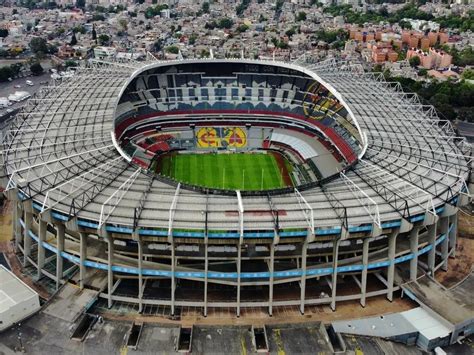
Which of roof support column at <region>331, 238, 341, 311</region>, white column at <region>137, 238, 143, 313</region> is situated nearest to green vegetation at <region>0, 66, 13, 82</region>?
white column at <region>137, 238, 143, 313</region>

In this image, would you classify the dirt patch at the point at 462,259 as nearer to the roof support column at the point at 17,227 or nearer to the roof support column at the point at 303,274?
the roof support column at the point at 303,274

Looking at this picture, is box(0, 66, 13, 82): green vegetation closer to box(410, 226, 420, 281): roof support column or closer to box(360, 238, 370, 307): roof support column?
box(360, 238, 370, 307): roof support column

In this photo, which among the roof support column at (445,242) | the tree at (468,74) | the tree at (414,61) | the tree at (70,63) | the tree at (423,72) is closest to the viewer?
the roof support column at (445,242)

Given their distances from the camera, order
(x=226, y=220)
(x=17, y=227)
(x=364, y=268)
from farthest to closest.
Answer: (x=17, y=227), (x=364, y=268), (x=226, y=220)

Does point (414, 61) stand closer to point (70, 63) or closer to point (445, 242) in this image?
point (70, 63)

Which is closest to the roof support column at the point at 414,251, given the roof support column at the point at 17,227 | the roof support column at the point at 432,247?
the roof support column at the point at 432,247

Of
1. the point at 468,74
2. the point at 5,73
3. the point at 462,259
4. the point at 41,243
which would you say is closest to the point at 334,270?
the point at 462,259
